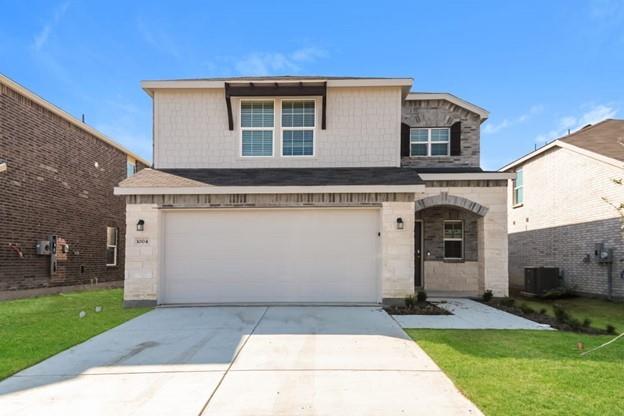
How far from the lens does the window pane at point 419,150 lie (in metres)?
13.4

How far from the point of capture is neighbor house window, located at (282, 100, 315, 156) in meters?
11.8

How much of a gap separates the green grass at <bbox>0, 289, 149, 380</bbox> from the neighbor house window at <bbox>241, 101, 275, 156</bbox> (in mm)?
5255

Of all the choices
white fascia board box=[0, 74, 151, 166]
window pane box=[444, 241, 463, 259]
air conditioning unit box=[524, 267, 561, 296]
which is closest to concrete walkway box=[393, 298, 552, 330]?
window pane box=[444, 241, 463, 259]

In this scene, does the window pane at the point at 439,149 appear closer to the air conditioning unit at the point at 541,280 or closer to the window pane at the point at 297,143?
the window pane at the point at 297,143

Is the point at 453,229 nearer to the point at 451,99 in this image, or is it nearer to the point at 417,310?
the point at 451,99

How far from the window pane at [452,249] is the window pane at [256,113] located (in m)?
7.04

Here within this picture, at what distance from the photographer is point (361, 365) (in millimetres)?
5594

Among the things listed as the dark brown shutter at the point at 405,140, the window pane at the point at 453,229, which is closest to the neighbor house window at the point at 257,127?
the dark brown shutter at the point at 405,140

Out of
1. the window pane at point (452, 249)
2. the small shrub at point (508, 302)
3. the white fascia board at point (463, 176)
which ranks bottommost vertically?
the small shrub at point (508, 302)

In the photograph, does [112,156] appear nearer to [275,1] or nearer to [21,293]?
[21,293]

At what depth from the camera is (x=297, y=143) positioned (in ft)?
38.9

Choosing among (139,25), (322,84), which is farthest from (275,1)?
(139,25)

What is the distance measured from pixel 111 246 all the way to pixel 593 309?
718 inches

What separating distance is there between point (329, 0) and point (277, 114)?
12.1 feet
